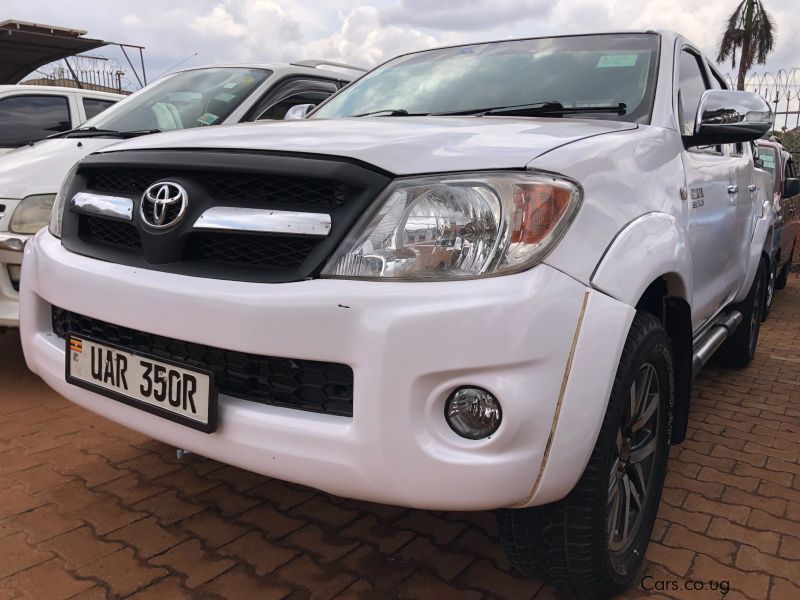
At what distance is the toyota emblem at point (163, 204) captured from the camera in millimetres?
1726

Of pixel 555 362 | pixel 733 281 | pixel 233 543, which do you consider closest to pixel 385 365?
pixel 555 362

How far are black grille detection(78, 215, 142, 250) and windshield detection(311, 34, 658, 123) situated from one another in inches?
43.2

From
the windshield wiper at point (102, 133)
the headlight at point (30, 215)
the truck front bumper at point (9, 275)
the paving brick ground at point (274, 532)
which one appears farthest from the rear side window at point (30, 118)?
the paving brick ground at point (274, 532)

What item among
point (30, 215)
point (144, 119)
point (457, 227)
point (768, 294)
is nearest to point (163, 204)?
point (457, 227)

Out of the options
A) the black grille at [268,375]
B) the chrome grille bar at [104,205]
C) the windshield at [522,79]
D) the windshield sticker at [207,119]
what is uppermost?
the windshield at [522,79]

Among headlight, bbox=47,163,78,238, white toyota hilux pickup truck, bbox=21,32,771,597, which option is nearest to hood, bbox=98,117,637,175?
white toyota hilux pickup truck, bbox=21,32,771,597

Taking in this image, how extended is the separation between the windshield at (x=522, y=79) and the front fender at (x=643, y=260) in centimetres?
49

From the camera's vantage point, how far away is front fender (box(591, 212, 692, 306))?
5.26 feet

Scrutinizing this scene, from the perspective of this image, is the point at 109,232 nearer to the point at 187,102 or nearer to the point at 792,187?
the point at 187,102

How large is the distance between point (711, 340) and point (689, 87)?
106 centimetres

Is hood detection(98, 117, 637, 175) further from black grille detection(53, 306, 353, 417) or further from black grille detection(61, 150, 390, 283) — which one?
black grille detection(53, 306, 353, 417)

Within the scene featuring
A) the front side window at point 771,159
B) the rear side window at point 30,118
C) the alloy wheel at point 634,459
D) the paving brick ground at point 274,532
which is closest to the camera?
the alloy wheel at point 634,459

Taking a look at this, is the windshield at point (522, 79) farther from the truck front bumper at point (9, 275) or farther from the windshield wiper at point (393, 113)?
the truck front bumper at point (9, 275)

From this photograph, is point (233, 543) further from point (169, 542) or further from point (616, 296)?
point (616, 296)
